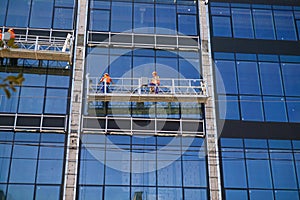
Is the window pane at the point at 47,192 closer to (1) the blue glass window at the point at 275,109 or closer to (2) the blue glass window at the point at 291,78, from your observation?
(1) the blue glass window at the point at 275,109

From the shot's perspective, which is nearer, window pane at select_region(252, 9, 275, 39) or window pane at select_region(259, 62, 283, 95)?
window pane at select_region(259, 62, 283, 95)

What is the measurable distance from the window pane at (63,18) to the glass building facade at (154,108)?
5cm

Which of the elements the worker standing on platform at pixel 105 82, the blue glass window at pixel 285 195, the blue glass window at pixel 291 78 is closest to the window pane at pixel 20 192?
the worker standing on platform at pixel 105 82

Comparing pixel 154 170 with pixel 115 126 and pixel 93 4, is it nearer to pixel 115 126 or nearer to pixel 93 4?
pixel 115 126

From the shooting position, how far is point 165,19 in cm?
2014

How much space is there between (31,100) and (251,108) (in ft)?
33.7

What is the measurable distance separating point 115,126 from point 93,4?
661 centimetres

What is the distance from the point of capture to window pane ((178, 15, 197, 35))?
65.6ft

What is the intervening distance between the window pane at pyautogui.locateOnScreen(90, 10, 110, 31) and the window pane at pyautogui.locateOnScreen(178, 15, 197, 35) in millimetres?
3705

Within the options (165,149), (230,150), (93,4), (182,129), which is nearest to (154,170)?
(165,149)

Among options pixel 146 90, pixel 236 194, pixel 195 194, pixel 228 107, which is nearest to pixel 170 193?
pixel 195 194

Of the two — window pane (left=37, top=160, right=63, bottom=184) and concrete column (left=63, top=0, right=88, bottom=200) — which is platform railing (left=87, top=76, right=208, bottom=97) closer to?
concrete column (left=63, top=0, right=88, bottom=200)

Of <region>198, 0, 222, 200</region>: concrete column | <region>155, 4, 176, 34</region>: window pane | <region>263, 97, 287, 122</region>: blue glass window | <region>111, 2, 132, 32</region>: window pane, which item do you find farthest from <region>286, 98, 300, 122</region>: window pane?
<region>111, 2, 132, 32</region>: window pane

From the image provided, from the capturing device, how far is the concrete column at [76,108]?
54.4 feet
